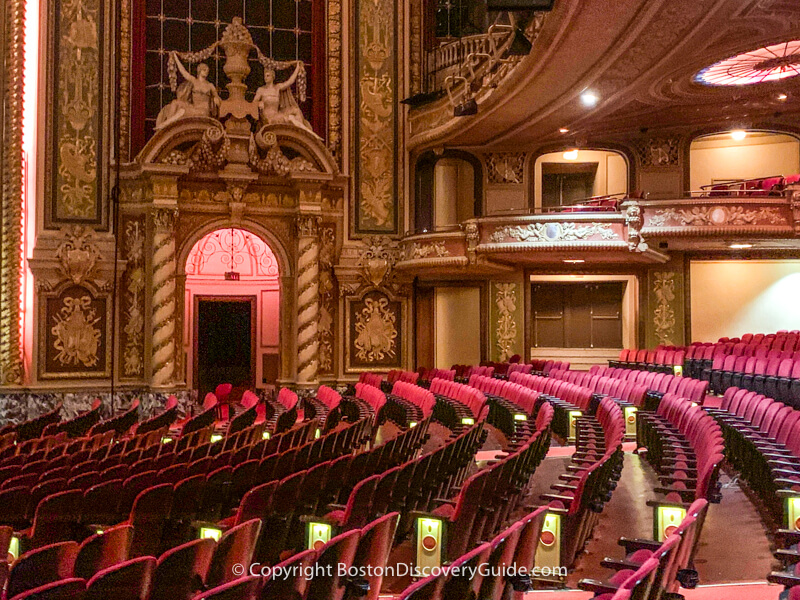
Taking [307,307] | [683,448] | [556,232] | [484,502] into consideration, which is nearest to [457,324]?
[307,307]

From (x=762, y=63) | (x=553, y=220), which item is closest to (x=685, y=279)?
(x=553, y=220)

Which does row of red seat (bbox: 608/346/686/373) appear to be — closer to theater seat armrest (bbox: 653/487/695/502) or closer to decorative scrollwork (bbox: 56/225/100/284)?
theater seat armrest (bbox: 653/487/695/502)

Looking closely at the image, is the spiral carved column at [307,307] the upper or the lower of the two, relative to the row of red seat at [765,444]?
upper

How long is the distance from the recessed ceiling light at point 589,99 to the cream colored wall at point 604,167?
7.29ft

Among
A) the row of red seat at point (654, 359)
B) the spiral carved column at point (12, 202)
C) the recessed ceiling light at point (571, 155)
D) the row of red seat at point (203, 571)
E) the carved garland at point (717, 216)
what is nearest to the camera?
the row of red seat at point (203, 571)

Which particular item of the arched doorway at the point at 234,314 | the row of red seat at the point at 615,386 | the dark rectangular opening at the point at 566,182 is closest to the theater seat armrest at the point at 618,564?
the row of red seat at the point at 615,386

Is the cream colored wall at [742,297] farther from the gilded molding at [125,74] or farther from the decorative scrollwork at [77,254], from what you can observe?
the decorative scrollwork at [77,254]

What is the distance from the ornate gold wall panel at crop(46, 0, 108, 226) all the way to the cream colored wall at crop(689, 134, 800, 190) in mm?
6695

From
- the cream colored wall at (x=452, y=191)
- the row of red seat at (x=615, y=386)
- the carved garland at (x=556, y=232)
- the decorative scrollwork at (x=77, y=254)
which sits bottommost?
the row of red seat at (x=615, y=386)

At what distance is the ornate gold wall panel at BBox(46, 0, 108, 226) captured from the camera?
8773 mm

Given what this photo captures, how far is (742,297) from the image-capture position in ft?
33.8

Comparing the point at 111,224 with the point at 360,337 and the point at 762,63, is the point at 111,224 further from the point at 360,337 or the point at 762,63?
the point at 762,63

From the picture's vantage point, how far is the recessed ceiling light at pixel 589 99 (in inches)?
317

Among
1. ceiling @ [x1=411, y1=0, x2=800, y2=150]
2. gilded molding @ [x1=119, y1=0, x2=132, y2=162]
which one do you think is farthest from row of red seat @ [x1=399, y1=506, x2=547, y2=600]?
gilded molding @ [x1=119, y1=0, x2=132, y2=162]
